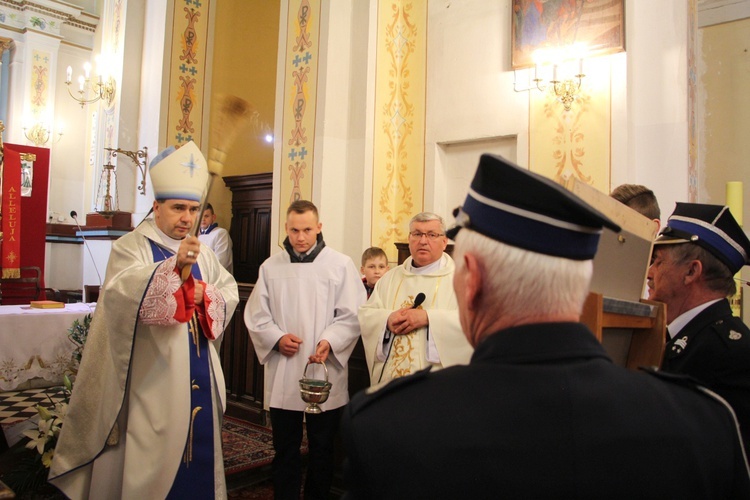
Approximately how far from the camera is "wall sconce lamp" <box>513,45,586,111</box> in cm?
504

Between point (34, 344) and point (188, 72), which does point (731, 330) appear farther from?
point (188, 72)

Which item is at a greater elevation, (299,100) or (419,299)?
(299,100)

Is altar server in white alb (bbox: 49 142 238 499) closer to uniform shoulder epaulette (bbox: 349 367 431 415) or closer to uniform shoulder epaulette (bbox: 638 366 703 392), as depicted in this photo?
uniform shoulder epaulette (bbox: 349 367 431 415)

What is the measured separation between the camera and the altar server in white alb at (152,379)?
2635 mm

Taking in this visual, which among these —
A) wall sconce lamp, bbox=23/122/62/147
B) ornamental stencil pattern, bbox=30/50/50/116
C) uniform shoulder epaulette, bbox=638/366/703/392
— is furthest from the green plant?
ornamental stencil pattern, bbox=30/50/50/116

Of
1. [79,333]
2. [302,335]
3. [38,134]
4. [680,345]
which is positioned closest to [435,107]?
[302,335]

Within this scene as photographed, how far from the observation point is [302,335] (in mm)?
3445

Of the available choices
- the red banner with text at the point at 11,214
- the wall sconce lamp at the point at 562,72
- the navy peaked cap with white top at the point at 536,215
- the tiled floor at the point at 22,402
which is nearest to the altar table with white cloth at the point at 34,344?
the tiled floor at the point at 22,402

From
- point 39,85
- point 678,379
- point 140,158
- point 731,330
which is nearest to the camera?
point 678,379

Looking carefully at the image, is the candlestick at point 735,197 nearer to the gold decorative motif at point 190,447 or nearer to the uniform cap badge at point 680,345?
the uniform cap badge at point 680,345

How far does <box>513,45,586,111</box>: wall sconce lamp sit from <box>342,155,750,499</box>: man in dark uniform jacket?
4.48 meters

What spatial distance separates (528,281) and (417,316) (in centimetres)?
216

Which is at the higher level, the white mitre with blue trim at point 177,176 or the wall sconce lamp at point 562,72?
the wall sconce lamp at point 562,72

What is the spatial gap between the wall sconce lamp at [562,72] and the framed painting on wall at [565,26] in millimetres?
65
